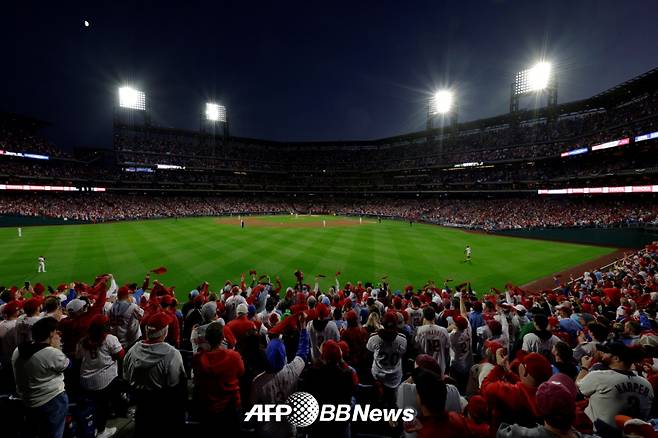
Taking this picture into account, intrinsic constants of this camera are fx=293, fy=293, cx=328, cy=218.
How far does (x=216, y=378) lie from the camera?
377 centimetres

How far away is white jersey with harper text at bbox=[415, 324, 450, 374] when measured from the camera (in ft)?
18.1

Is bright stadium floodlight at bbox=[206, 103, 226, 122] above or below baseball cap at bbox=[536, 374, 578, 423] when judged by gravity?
above

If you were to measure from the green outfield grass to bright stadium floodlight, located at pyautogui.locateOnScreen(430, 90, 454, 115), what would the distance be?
49.2m

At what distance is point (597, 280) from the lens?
52.9ft

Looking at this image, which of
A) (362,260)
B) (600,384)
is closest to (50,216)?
(362,260)

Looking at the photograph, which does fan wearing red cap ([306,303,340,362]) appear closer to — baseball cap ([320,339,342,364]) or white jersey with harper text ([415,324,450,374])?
white jersey with harper text ([415,324,450,374])

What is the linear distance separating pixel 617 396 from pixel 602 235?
39166mm

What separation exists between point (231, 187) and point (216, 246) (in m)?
63.0

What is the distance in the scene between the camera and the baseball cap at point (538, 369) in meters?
3.17

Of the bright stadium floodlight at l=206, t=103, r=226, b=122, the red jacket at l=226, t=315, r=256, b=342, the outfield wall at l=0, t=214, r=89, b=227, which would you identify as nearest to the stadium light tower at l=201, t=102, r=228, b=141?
the bright stadium floodlight at l=206, t=103, r=226, b=122

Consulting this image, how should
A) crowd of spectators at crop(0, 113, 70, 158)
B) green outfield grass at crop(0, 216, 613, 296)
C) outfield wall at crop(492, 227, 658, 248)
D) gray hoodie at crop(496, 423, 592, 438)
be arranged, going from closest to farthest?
gray hoodie at crop(496, 423, 592, 438) < green outfield grass at crop(0, 216, 613, 296) < outfield wall at crop(492, 227, 658, 248) < crowd of spectators at crop(0, 113, 70, 158)

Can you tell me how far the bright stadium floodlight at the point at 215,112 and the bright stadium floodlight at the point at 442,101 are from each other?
6003 cm

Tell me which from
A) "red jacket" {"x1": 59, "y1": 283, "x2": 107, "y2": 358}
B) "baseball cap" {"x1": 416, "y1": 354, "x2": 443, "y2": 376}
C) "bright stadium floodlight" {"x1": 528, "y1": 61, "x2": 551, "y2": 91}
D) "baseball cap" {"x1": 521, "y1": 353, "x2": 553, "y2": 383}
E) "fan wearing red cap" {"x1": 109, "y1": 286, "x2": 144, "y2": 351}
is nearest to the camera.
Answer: "baseball cap" {"x1": 416, "y1": 354, "x2": 443, "y2": 376}

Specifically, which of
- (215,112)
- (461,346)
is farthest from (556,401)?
(215,112)
